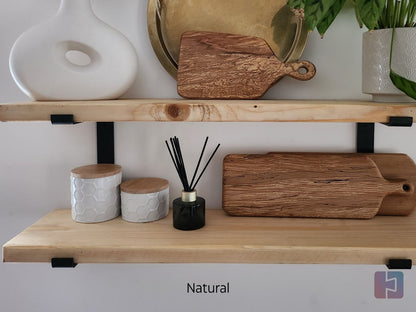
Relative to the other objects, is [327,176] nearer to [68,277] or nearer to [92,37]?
[92,37]

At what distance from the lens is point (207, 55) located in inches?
30.0

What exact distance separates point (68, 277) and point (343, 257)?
689 millimetres

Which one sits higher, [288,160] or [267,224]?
[288,160]

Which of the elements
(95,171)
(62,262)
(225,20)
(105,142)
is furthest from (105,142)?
(225,20)

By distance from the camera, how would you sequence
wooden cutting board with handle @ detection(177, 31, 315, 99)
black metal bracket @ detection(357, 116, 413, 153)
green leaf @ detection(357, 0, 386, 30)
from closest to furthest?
green leaf @ detection(357, 0, 386, 30) → wooden cutting board with handle @ detection(177, 31, 315, 99) → black metal bracket @ detection(357, 116, 413, 153)

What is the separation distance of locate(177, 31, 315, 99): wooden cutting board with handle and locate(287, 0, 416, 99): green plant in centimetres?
12

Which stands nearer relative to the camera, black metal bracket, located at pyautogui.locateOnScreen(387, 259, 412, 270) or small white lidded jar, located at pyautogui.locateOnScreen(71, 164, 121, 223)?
black metal bracket, located at pyautogui.locateOnScreen(387, 259, 412, 270)

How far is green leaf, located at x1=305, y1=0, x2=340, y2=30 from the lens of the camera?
2.12 ft

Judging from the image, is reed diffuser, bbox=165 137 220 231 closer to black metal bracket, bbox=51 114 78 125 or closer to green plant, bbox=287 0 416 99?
black metal bracket, bbox=51 114 78 125

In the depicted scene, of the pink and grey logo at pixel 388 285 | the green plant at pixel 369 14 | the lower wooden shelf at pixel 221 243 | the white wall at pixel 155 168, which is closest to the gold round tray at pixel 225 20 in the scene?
the white wall at pixel 155 168

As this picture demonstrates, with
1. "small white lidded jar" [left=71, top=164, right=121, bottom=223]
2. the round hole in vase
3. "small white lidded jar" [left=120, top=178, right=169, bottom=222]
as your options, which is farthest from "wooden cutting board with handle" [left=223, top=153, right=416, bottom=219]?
the round hole in vase

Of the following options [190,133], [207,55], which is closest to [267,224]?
[190,133]

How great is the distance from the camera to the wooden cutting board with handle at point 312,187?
2.66ft

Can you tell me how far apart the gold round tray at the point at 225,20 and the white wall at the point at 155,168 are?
40 mm
